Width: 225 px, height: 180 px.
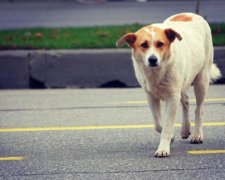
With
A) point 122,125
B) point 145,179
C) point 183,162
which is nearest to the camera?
point 145,179

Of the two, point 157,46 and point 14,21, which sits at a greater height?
point 157,46

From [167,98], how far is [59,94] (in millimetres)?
4206

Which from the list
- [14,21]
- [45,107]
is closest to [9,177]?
[45,107]

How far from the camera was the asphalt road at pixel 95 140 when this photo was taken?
22.9ft

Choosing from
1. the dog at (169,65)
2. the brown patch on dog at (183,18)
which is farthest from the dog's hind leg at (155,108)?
the brown patch on dog at (183,18)

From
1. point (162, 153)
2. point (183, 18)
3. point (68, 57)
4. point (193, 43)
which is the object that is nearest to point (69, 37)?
point (68, 57)

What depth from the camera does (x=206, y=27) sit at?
8453 millimetres

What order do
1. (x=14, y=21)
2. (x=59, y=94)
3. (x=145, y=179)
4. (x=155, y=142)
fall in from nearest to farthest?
1. (x=145, y=179)
2. (x=155, y=142)
3. (x=59, y=94)
4. (x=14, y=21)

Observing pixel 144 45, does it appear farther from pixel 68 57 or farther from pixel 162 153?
pixel 68 57

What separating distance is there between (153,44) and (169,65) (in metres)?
0.32

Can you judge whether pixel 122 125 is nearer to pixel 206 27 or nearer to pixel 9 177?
pixel 206 27

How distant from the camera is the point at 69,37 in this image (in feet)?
45.0

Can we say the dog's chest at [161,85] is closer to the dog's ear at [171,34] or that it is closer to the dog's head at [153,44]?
the dog's head at [153,44]

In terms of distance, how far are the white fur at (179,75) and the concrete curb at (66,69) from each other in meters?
3.93
